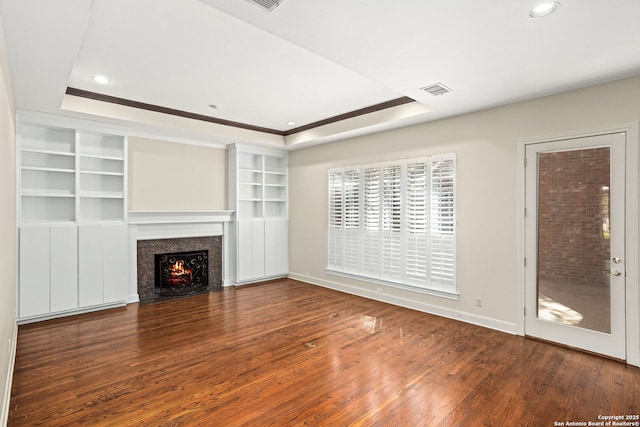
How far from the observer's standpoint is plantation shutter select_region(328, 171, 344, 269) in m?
6.16

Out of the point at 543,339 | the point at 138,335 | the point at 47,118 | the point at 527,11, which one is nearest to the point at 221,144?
the point at 47,118

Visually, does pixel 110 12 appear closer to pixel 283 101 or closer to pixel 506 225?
pixel 283 101

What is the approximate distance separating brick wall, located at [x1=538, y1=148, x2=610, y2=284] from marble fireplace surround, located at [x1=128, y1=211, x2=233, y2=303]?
505 cm

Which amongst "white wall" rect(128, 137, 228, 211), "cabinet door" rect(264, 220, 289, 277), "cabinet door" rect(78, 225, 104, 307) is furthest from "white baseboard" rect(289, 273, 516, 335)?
"cabinet door" rect(78, 225, 104, 307)

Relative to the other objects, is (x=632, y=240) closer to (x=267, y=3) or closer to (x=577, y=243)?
(x=577, y=243)

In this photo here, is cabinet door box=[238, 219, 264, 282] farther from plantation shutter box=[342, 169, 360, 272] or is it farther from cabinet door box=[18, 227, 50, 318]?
cabinet door box=[18, 227, 50, 318]

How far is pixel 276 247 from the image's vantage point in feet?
23.2

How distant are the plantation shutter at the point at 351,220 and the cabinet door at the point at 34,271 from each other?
4384 millimetres

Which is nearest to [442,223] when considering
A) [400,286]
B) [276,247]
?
[400,286]

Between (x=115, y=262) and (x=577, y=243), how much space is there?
597 centimetres

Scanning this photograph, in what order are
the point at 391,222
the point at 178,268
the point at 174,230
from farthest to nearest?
the point at 178,268 → the point at 174,230 → the point at 391,222

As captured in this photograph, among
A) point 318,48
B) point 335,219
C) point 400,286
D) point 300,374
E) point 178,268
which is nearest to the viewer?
point 318,48

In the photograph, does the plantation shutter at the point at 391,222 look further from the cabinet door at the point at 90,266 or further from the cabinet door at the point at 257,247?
the cabinet door at the point at 90,266

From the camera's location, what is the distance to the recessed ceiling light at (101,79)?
385 cm
